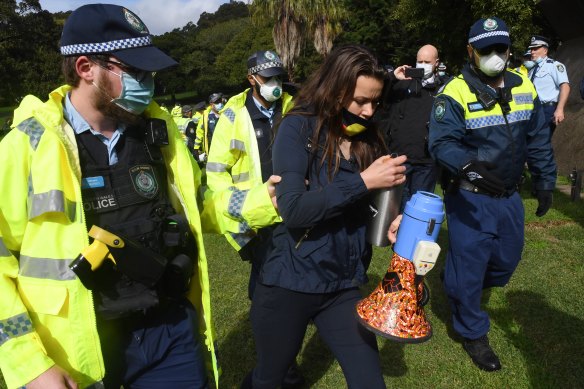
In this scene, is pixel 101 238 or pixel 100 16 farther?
pixel 100 16

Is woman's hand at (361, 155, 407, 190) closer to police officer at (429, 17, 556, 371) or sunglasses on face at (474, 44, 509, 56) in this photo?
police officer at (429, 17, 556, 371)

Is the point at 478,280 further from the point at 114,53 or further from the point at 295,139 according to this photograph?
the point at 114,53

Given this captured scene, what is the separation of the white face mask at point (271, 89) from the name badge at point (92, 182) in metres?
2.26

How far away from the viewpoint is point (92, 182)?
1.83 meters

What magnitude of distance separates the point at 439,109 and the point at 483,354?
1754 mm

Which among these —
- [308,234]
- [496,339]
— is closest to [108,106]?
[308,234]

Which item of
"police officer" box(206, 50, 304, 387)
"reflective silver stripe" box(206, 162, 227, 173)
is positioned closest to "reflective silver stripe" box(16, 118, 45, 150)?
"police officer" box(206, 50, 304, 387)

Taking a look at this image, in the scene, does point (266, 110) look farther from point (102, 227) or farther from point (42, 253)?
point (42, 253)

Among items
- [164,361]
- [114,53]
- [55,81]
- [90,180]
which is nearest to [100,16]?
[114,53]

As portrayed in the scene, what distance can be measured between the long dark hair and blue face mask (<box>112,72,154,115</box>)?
633 mm

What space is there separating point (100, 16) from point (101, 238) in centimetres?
84

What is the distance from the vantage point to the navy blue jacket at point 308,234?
204 cm

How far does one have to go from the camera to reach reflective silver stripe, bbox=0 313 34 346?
1.62m

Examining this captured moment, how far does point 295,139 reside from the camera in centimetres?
210
